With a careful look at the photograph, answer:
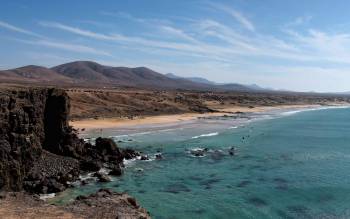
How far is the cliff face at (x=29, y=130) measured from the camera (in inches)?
1471

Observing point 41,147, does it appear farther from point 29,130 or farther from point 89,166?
point 89,166

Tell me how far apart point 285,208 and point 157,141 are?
119 ft

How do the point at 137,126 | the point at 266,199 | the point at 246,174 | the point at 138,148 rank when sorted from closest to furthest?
the point at 266,199, the point at 246,174, the point at 138,148, the point at 137,126

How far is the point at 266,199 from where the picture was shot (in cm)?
3975

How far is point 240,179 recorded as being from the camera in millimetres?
46938

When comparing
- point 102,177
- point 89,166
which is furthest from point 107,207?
point 89,166

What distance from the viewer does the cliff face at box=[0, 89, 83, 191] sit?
37.4 m

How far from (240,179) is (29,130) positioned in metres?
21.7

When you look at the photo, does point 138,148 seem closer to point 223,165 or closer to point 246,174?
point 223,165

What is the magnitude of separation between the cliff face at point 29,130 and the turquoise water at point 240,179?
503cm

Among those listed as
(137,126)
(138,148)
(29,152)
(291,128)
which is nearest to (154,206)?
(29,152)

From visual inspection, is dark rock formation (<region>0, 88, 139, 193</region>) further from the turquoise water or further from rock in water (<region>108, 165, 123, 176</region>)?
the turquoise water

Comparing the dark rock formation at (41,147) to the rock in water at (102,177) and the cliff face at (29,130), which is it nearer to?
the cliff face at (29,130)

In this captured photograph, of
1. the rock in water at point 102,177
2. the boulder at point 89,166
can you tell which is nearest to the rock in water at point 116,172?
the rock in water at point 102,177
